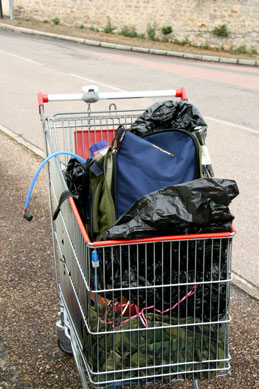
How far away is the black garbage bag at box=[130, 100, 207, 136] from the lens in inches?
121

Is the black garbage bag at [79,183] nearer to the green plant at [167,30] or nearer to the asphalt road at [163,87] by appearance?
the asphalt road at [163,87]

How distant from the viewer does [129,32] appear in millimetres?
21891

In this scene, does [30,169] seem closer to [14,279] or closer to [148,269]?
[14,279]

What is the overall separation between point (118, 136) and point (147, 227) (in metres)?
0.61

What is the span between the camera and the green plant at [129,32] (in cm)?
2169

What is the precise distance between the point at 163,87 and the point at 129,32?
35.5 feet

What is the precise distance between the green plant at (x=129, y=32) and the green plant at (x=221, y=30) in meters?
3.50

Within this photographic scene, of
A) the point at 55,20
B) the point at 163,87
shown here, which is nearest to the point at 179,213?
the point at 163,87

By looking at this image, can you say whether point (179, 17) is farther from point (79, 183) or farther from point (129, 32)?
point (79, 183)

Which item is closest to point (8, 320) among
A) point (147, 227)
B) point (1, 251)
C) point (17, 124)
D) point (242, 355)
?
point (1, 251)

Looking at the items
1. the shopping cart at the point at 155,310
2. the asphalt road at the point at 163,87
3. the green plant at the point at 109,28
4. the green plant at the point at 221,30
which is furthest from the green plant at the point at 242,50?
the shopping cart at the point at 155,310

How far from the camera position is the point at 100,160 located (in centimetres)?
262

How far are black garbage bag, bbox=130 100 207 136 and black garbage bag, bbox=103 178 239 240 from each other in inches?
31.6

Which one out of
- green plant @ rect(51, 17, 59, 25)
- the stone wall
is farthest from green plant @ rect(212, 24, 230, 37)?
green plant @ rect(51, 17, 59, 25)
